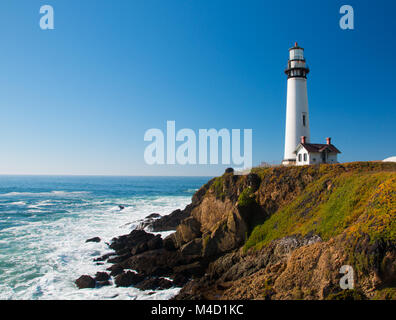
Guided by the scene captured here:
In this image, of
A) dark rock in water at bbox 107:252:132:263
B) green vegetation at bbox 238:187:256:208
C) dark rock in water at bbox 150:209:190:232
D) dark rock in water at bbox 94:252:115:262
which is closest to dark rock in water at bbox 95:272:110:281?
dark rock in water at bbox 107:252:132:263

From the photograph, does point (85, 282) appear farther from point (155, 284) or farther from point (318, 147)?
point (318, 147)

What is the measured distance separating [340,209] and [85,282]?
1706 centimetres

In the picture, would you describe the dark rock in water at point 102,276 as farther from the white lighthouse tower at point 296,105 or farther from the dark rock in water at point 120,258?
the white lighthouse tower at point 296,105

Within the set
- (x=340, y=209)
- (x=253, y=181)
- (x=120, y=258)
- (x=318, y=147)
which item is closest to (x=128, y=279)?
(x=120, y=258)

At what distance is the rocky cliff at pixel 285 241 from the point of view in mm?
11898

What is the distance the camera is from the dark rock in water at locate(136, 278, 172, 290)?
1751cm

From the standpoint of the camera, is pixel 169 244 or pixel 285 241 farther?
pixel 169 244

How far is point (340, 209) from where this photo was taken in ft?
52.1

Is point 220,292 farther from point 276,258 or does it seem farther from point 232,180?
point 232,180

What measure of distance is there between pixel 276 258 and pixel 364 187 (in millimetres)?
6839

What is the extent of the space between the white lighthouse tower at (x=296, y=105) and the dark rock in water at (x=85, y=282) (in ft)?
70.2

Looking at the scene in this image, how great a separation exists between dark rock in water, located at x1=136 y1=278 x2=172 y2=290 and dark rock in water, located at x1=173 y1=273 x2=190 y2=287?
0.41 metres

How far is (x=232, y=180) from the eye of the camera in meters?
27.1

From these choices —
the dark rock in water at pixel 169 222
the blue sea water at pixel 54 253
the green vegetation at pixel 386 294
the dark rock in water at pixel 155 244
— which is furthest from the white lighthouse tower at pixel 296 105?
the blue sea water at pixel 54 253
